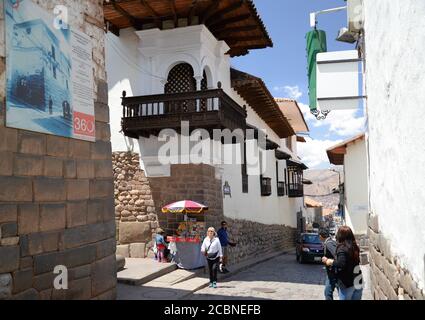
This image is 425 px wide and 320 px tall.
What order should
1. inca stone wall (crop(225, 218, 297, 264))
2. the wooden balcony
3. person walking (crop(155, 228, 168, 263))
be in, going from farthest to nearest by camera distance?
1. inca stone wall (crop(225, 218, 297, 264))
2. person walking (crop(155, 228, 168, 263))
3. the wooden balcony

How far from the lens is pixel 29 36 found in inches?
188

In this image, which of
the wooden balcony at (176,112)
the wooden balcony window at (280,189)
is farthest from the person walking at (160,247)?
the wooden balcony window at (280,189)

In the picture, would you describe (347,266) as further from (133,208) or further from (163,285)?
(133,208)

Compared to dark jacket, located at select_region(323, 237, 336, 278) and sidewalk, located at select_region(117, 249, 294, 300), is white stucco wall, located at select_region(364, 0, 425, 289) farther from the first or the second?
sidewalk, located at select_region(117, 249, 294, 300)

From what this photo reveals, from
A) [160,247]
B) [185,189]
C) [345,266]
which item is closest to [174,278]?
[160,247]

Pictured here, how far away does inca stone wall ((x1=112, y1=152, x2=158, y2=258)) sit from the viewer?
11.7m

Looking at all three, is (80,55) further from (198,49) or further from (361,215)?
(361,215)

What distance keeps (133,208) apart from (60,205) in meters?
6.90

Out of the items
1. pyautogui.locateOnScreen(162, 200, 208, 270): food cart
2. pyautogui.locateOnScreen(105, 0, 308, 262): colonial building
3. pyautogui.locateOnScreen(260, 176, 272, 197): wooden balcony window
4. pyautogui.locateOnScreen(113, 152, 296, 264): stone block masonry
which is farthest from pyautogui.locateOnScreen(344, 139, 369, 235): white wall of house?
pyautogui.locateOnScreen(162, 200, 208, 270): food cart

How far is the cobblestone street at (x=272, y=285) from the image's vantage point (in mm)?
8344

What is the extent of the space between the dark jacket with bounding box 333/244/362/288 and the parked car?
33.8ft

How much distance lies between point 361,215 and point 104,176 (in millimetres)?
10284

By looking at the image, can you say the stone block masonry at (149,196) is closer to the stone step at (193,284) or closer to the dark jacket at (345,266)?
the stone step at (193,284)

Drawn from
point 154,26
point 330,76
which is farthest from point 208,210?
point 330,76
